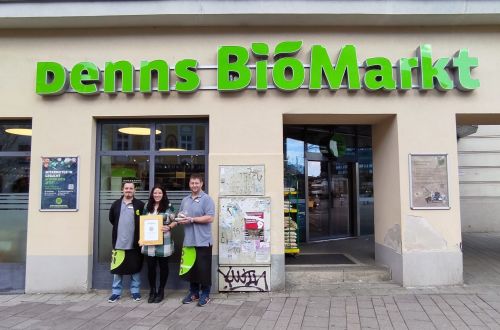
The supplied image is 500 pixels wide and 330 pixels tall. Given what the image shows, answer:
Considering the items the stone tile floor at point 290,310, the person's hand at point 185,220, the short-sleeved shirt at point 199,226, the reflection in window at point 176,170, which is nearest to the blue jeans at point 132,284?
the stone tile floor at point 290,310

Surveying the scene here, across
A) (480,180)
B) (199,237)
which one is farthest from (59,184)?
(480,180)

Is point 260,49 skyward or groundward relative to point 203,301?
skyward

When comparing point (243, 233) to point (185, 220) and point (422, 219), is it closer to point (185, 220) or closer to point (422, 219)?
point (185, 220)

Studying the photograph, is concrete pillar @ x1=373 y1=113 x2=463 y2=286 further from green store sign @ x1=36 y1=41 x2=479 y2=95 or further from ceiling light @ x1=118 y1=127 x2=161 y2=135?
ceiling light @ x1=118 y1=127 x2=161 y2=135

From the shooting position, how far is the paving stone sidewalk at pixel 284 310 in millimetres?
4562

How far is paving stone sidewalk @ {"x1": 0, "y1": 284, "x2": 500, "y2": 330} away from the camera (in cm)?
456

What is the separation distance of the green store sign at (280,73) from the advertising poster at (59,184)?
111 cm

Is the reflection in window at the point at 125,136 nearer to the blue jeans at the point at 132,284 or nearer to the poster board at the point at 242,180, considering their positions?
the poster board at the point at 242,180

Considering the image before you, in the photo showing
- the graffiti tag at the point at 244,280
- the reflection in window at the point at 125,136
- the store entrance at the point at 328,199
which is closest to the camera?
the graffiti tag at the point at 244,280

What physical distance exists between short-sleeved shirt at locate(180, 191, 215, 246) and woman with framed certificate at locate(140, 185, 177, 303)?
0.25 metres

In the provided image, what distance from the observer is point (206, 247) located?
17.8 feet

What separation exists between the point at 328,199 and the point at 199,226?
18.8ft

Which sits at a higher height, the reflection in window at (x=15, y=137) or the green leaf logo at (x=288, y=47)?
the green leaf logo at (x=288, y=47)

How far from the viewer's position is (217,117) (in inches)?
238
